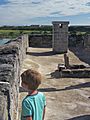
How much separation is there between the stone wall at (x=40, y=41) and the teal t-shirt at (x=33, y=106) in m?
22.6

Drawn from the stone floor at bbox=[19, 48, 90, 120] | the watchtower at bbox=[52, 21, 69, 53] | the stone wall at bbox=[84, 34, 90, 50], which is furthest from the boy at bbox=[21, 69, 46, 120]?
the stone wall at bbox=[84, 34, 90, 50]

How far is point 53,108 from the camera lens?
874cm

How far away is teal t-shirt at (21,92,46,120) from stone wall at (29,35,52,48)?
74.2ft

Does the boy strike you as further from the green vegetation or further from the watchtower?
the green vegetation

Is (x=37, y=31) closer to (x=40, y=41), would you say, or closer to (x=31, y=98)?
(x=40, y=41)

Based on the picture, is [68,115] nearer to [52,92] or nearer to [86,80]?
[52,92]

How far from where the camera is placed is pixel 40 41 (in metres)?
26.6

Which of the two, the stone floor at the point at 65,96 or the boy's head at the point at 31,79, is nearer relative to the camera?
the boy's head at the point at 31,79

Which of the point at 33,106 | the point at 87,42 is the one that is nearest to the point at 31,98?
the point at 33,106

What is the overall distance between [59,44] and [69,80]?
9763 millimetres

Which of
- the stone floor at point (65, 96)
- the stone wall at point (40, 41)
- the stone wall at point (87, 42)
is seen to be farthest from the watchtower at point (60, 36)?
the stone floor at point (65, 96)

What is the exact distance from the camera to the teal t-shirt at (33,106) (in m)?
3.74

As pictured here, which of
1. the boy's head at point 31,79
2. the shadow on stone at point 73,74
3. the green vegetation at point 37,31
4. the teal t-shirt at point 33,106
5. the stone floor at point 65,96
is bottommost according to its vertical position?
the green vegetation at point 37,31

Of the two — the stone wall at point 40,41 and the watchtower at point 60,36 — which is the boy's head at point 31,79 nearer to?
the watchtower at point 60,36
